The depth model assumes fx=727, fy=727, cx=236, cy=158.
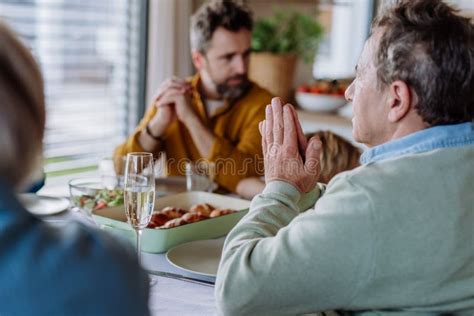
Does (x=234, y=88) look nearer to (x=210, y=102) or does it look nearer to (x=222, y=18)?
(x=210, y=102)

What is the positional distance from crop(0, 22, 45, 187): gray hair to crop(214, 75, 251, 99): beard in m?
2.02

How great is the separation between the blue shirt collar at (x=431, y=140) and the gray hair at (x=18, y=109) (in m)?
0.59

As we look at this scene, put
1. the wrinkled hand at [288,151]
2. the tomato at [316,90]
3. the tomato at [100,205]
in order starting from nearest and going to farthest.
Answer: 1. the wrinkled hand at [288,151]
2. the tomato at [100,205]
3. the tomato at [316,90]

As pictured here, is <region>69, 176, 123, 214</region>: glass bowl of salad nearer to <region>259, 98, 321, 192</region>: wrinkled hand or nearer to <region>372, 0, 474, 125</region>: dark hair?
<region>259, 98, 321, 192</region>: wrinkled hand

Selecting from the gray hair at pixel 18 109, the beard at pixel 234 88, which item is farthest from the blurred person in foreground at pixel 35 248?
the beard at pixel 234 88

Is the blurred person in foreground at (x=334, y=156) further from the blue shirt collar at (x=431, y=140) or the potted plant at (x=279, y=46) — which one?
the potted plant at (x=279, y=46)

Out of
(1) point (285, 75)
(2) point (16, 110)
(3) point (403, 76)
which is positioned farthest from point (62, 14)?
A: (2) point (16, 110)

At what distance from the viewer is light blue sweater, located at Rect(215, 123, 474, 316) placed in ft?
3.50

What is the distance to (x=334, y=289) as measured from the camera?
1087mm

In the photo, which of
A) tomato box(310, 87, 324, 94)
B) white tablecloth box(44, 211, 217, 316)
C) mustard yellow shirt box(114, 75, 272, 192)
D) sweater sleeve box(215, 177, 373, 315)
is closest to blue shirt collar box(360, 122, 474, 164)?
sweater sleeve box(215, 177, 373, 315)

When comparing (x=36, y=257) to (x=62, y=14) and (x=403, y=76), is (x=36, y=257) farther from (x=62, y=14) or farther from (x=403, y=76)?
(x=62, y=14)

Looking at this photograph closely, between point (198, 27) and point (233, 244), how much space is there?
1768 mm

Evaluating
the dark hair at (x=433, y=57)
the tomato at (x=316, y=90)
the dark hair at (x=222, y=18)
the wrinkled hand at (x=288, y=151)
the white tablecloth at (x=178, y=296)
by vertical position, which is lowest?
the white tablecloth at (x=178, y=296)

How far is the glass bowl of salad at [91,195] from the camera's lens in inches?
73.8
